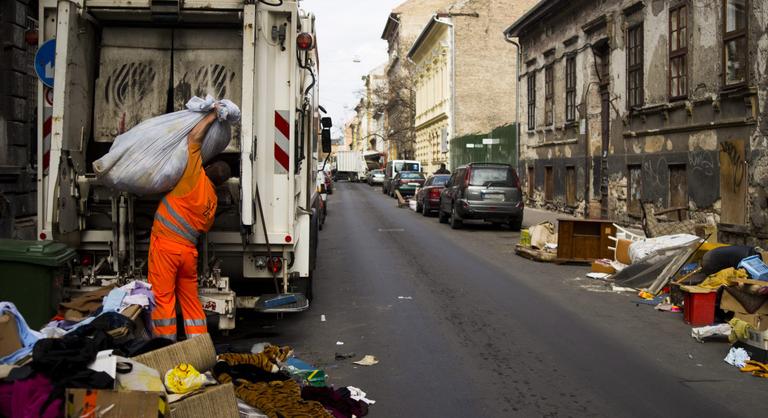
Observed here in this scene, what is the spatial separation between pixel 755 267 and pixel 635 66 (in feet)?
42.2

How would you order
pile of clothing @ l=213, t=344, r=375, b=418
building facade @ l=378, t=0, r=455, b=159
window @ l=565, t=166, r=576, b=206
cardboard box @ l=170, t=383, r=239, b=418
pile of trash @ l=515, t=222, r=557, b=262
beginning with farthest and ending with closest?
building facade @ l=378, t=0, r=455, b=159 < window @ l=565, t=166, r=576, b=206 < pile of trash @ l=515, t=222, r=557, b=262 < pile of clothing @ l=213, t=344, r=375, b=418 < cardboard box @ l=170, t=383, r=239, b=418

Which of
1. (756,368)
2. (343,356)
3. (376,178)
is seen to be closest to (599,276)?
(756,368)

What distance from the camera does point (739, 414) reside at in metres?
5.39

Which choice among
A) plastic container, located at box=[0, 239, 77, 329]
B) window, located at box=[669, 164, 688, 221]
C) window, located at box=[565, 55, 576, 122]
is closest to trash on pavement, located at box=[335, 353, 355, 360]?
plastic container, located at box=[0, 239, 77, 329]

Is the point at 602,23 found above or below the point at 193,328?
above

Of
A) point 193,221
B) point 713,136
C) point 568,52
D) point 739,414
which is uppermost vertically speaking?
point 568,52

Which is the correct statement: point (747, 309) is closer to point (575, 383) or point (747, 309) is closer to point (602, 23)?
point (575, 383)

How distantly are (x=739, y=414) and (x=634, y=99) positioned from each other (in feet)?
54.1

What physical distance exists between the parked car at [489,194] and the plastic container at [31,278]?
48.5 feet

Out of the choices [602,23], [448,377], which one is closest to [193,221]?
[448,377]

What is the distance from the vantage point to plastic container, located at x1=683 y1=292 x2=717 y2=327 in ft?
28.1

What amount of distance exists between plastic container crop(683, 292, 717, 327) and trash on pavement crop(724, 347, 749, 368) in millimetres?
1626

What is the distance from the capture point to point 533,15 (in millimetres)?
29562

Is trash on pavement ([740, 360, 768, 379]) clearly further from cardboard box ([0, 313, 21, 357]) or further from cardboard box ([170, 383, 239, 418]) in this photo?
cardboard box ([0, 313, 21, 357])
